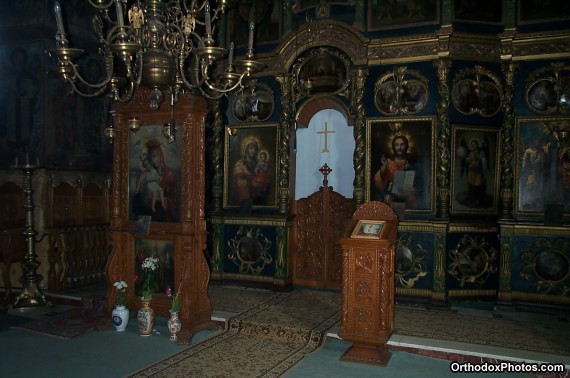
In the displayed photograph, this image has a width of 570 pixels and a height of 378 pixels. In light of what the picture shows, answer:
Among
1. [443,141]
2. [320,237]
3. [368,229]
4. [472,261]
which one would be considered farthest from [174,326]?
[443,141]

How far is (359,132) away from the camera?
27.0 ft

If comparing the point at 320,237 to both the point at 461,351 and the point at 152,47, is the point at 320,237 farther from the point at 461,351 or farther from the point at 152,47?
the point at 152,47

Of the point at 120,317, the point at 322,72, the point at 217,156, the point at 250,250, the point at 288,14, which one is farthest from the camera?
the point at 217,156

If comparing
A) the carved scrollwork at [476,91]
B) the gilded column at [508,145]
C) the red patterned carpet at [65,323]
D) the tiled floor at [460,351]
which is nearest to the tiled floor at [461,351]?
the tiled floor at [460,351]

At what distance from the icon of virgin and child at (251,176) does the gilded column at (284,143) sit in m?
0.27

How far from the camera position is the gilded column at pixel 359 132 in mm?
8203

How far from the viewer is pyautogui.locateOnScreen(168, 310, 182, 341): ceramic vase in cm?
620

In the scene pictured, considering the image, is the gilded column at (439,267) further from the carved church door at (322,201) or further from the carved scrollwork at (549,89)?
the carved scrollwork at (549,89)

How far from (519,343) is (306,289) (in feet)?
12.3

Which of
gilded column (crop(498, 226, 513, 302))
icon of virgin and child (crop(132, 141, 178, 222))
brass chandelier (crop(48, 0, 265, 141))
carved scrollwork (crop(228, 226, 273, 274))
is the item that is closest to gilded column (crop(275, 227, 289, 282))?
carved scrollwork (crop(228, 226, 273, 274))

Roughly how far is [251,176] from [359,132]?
2042mm

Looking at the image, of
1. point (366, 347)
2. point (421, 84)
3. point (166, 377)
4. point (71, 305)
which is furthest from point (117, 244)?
point (421, 84)

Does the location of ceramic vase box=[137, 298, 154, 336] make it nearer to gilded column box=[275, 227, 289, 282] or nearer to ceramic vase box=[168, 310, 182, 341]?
ceramic vase box=[168, 310, 182, 341]

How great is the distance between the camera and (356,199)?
8227 mm
